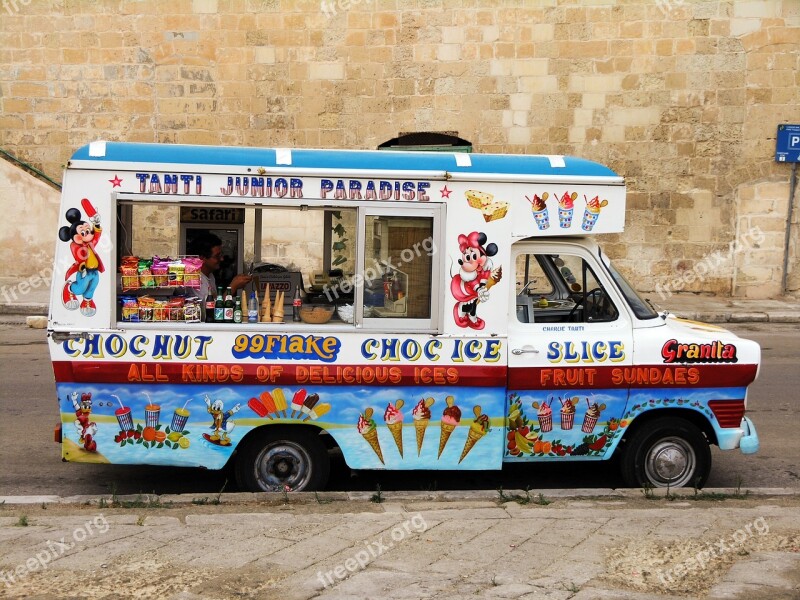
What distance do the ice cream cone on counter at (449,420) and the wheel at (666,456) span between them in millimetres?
1379

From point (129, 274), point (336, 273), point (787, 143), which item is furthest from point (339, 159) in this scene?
point (787, 143)

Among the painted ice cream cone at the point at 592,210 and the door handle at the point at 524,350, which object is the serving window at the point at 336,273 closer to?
the door handle at the point at 524,350

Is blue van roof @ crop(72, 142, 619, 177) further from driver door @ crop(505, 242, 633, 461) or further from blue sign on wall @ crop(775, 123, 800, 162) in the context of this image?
blue sign on wall @ crop(775, 123, 800, 162)

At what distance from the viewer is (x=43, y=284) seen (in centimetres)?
1989

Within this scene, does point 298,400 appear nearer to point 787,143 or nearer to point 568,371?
point 568,371

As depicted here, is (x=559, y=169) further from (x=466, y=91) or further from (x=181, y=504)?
(x=466, y=91)

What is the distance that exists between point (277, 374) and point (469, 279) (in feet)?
5.11

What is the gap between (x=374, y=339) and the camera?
22.8 feet

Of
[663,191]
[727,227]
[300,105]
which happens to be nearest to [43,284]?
[300,105]

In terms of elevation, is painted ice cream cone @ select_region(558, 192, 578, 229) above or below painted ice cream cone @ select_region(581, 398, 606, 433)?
above

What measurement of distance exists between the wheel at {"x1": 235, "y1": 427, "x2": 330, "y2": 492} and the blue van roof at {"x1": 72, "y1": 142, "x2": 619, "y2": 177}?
6.49ft

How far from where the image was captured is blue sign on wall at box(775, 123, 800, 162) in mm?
19641

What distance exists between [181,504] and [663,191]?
15601 mm

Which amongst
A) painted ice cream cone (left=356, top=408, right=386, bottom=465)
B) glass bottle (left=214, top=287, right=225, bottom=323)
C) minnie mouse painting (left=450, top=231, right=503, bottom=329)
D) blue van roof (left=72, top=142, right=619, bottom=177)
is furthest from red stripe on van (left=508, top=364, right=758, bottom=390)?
glass bottle (left=214, top=287, right=225, bottom=323)
